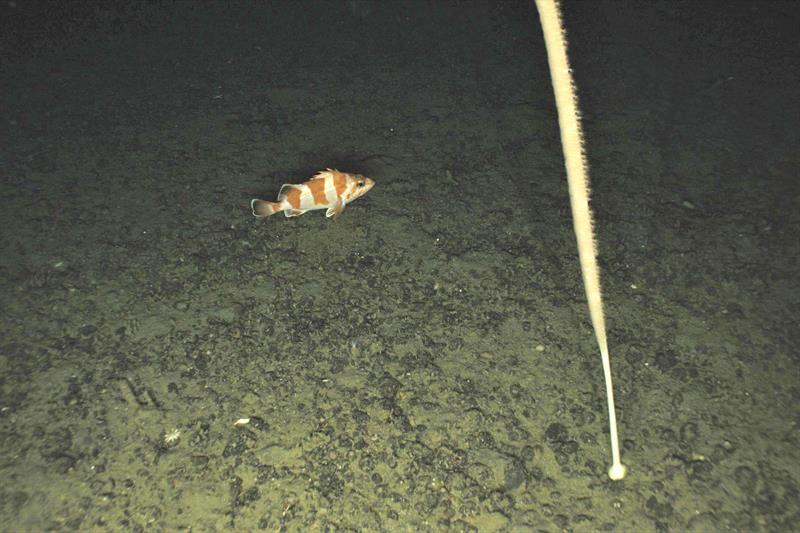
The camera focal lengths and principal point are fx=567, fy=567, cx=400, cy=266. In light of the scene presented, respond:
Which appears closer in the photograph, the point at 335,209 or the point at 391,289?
the point at 391,289

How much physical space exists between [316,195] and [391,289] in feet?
1.90

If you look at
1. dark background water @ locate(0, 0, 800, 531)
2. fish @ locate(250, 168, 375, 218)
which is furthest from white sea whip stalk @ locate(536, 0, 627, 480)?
fish @ locate(250, 168, 375, 218)

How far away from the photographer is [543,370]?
88.7 inches

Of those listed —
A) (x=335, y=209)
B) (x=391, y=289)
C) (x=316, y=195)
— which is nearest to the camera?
(x=391, y=289)

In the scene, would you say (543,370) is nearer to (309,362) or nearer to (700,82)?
(309,362)

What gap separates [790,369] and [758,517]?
701 mm

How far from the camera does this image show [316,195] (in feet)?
8.83

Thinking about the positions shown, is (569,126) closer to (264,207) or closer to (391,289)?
(391,289)

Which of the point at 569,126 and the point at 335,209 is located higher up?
the point at 569,126

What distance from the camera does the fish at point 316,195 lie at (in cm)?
266

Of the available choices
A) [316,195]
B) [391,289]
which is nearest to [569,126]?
[391,289]

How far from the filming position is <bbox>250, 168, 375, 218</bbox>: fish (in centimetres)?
266

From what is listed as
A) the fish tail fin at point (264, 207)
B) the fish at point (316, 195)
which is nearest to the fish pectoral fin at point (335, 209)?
the fish at point (316, 195)

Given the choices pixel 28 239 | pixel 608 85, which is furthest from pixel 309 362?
pixel 608 85
